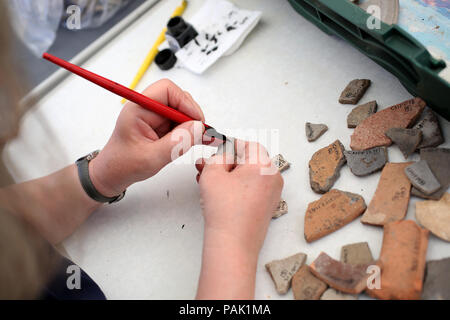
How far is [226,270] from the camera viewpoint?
67 cm

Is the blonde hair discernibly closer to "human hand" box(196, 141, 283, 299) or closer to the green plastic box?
"human hand" box(196, 141, 283, 299)

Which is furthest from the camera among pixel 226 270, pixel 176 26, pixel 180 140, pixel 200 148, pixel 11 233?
pixel 176 26

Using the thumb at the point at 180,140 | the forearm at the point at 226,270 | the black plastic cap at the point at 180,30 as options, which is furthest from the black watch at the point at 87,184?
the black plastic cap at the point at 180,30

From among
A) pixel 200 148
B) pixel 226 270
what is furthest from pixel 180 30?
pixel 226 270

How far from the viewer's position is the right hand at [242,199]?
2.29 feet

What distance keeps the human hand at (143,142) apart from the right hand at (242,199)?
3.4 inches

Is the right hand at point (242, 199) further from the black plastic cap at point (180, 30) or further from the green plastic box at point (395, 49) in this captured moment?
the black plastic cap at point (180, 30)

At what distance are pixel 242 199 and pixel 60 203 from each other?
0.43 m

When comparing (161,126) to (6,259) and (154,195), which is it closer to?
(154,195)

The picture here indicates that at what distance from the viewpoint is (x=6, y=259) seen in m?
0.51

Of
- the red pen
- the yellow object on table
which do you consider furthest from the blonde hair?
the yellow object on table

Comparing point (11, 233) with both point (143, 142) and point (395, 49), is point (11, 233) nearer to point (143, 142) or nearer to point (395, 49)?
point (143, 142)

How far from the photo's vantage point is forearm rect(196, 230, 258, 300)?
0.66m
